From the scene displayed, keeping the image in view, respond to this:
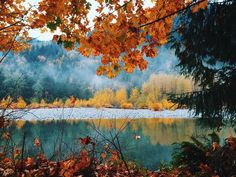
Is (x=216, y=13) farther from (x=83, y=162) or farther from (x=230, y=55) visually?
(x=83, y=162)

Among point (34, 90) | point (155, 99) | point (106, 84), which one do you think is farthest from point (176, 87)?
point (106, 84)

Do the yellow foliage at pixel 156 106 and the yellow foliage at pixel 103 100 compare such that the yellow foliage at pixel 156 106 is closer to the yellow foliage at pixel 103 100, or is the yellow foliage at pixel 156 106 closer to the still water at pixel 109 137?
the yellow foliage at pixel 103 100

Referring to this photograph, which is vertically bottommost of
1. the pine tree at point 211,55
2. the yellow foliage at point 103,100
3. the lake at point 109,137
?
the lake at point 109,137

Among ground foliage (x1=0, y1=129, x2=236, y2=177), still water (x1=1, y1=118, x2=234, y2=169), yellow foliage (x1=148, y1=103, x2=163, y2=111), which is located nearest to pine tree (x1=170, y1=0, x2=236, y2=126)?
still water (x1=1, y1=118, x2=234, y2=169)

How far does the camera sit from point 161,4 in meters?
3.64

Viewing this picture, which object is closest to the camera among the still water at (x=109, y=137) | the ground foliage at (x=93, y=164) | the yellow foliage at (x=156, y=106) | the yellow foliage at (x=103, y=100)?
the ground foliage at (x=93, y=164)

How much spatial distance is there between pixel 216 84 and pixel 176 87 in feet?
359

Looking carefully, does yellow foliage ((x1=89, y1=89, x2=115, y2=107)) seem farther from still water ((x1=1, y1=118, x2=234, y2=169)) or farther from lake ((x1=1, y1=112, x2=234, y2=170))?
still water ((x1=1, y1=118, x2=234, y2=169))

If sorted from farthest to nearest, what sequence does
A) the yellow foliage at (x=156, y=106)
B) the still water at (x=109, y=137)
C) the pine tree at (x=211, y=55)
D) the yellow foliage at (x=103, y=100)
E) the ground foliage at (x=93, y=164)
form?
the yellow foliage at (x=103, y=100)
the yellow foliage at (x=156, y=106)
the pine tree at (x=211, y=55)
the still water at (x=109, y=137)
the ground foliage at (x=93, y=164)

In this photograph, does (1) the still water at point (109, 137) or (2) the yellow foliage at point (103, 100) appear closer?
(1) the still water at point (109, 137)

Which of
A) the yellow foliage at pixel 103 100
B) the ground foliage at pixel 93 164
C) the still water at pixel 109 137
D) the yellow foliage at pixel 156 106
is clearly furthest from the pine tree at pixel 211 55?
the yellow foliage at pixel 103 100

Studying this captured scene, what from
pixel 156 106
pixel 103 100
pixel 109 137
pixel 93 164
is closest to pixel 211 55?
pixel 93 164

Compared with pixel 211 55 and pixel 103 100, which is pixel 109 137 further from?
pixel 103 100

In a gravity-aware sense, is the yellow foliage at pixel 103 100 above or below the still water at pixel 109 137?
above
